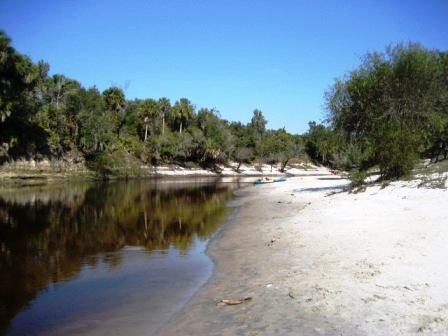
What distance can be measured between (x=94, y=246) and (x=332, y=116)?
2449cm

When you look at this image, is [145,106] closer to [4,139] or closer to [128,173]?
[128,173]

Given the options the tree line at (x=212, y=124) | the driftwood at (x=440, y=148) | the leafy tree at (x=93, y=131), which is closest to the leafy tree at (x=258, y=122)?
the tree line at (x=212, y=124)

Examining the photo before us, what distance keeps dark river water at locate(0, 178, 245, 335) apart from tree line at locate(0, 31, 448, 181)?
14.6 metres

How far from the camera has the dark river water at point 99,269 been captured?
8.62 metres

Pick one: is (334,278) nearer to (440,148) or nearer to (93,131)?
(440,148)

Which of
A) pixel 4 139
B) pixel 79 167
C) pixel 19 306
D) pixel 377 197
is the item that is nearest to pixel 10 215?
pixel 19 306

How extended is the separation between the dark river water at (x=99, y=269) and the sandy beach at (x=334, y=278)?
0.90 m

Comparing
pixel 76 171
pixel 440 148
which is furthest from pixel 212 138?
pixel 440 148

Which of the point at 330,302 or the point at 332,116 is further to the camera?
the point at 332,116

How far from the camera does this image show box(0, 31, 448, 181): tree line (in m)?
29.8

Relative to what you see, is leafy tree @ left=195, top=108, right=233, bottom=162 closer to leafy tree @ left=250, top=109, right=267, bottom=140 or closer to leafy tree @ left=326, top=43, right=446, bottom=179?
leafy tree @ left=250, top=109, right=267, bottom=140

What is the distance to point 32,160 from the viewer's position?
59.7m

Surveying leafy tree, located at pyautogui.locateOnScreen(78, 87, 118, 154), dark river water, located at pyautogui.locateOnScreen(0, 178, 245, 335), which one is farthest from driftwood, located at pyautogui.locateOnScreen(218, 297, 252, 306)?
leafy tree, located at pyautogui.locateOnScreen(78, 87, 118, 154)

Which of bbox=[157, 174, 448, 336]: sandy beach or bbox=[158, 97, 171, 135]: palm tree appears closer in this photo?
bbox=[157, 174, 448, 336]: sandy beach
